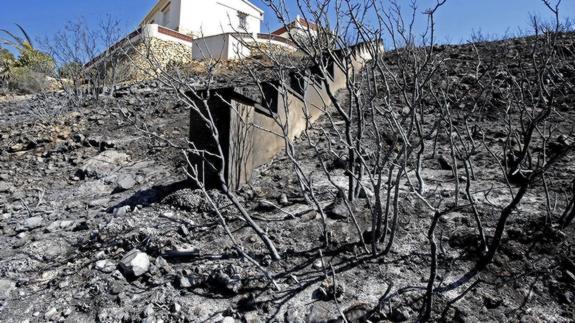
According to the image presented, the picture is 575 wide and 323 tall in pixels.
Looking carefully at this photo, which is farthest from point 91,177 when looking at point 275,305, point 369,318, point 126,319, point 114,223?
point 369,318

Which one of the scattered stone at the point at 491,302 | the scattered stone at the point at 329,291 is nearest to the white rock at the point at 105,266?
the scattered stone at the point at 329,291

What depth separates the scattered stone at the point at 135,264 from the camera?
1749mm

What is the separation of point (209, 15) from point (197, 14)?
1.16 metres

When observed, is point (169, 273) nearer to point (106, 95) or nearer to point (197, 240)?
point (197, 240)

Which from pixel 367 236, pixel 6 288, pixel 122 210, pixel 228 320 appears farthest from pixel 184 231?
pixel 367 236

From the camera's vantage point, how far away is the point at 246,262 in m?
1.81

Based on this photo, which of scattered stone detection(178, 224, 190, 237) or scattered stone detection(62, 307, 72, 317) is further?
scattered stone detection(178, 224, 190, 237)

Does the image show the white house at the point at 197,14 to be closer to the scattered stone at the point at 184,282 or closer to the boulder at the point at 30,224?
the boulder at the point at 30,224

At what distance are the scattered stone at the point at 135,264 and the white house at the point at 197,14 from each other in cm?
1541

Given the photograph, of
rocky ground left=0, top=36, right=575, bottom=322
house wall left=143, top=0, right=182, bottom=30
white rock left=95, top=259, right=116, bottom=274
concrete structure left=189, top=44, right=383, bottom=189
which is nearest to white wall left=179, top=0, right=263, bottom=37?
house wall left=143, top=0, right=182, bottom=30

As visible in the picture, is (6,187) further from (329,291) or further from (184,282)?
(329,291)

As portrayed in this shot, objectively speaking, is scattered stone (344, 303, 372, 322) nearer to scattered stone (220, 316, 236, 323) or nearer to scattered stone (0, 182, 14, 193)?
scattered stone (220, 316, 236, 323)

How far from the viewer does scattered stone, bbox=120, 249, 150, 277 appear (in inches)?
68.9

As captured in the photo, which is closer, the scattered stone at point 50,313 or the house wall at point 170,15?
the scattered stone at point 50,313
